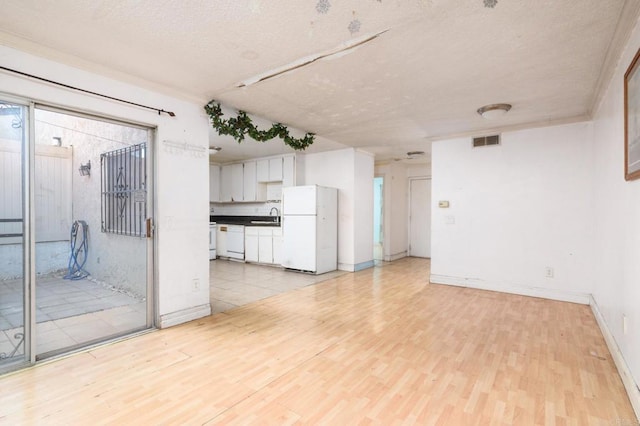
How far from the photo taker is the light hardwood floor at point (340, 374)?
1786mm

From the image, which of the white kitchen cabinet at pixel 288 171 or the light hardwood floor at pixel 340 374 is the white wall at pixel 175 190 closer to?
the light hardwood floor at pixel 340 374

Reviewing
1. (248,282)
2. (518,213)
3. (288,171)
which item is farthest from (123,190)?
(518,213)

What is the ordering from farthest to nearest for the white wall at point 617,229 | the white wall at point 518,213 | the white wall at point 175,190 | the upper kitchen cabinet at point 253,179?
→ the upper kitchen cabinet at point 253,179 < the white wall at point 518,213 < the white wall at point 175,190 < the white wall at point 617,229

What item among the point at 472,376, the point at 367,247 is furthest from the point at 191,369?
the point at 367,247

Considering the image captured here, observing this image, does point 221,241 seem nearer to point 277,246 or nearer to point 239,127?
point 277,246

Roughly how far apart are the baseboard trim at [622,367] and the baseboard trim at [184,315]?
354cm

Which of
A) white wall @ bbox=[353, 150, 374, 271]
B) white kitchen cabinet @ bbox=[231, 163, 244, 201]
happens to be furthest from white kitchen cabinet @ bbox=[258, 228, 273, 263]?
white wall @ bbox=[353, 150, 374, 271]

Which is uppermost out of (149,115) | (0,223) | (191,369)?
(149,115)

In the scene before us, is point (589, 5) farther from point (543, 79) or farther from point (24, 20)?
point (24, 20)

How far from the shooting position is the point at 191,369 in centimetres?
229

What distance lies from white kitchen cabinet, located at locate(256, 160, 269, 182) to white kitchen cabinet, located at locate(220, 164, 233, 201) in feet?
3.15

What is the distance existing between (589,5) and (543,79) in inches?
45.4

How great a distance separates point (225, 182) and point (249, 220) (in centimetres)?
118

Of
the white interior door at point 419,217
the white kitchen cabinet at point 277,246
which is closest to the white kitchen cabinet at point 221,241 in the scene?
the white kitchen cabinet at point 277,246
